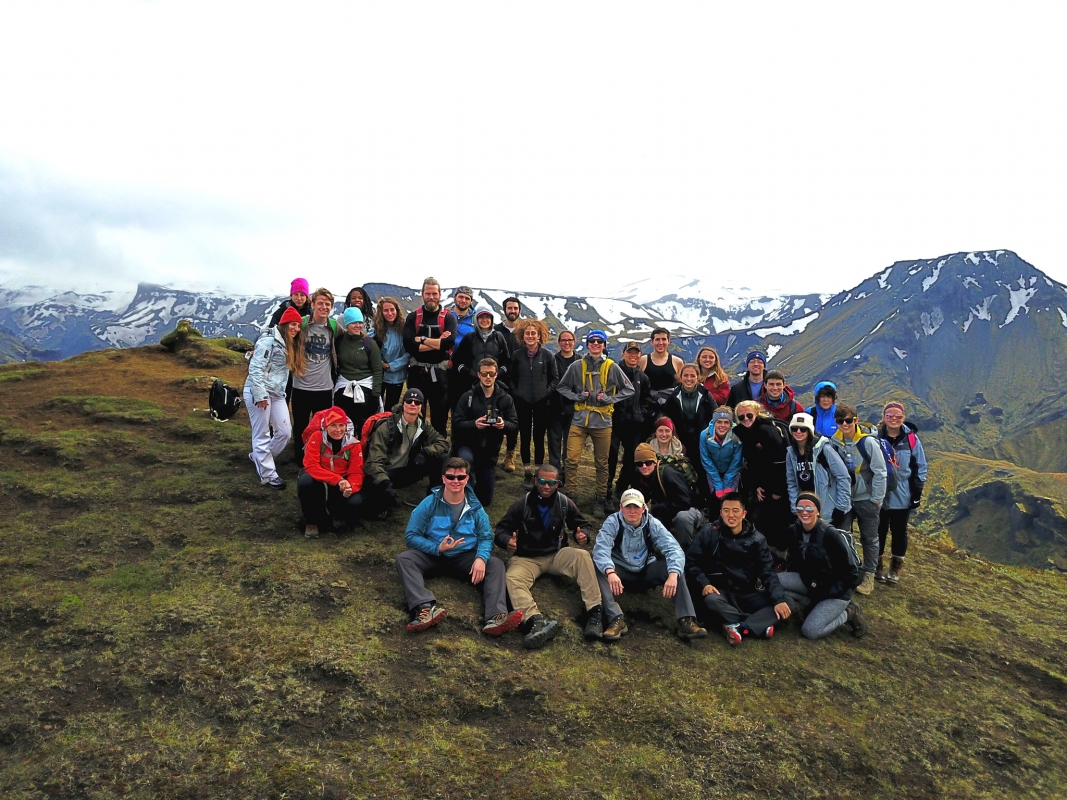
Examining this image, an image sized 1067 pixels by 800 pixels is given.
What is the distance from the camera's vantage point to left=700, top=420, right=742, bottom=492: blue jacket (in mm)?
11344

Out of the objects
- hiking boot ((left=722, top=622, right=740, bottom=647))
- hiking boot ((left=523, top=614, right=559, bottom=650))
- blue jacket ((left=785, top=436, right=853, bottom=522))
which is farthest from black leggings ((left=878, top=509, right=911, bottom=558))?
hiking boot ((left=523, top=614, right=559, bottom=650))

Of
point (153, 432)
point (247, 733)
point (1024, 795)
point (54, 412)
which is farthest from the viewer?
point (54, 412)

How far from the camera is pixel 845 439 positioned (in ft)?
37.0

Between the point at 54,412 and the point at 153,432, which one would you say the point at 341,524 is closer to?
the point at 153,432

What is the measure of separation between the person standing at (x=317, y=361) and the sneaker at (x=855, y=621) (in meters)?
10.9

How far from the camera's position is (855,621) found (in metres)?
9.57

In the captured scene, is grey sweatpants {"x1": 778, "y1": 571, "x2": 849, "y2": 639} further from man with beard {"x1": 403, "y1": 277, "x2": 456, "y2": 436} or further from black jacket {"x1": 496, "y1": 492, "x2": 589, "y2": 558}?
man with beard {"x1": 403, "y1": 277, "x2": 456, "y2": 436}

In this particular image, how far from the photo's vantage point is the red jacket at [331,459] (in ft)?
33.5

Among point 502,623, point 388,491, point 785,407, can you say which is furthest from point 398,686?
point 785,407

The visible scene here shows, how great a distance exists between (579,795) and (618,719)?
1.36 metres

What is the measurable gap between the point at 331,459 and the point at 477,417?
305 centimetres

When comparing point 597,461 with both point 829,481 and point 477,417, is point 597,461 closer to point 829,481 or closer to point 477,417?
point 477,417

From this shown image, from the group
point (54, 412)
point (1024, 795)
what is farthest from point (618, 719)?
point (54, 412)

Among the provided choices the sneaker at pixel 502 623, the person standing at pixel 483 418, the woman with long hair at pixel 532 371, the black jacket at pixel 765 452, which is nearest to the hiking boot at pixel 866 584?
the black jacket at pixel 765 452
